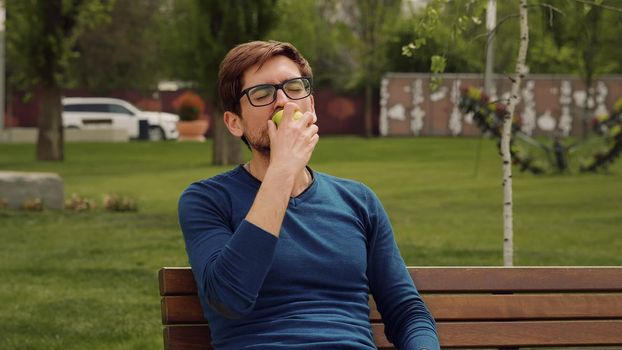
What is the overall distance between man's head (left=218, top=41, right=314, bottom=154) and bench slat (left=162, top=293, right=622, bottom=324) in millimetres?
828

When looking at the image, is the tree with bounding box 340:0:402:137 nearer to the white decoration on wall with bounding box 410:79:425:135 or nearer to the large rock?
the white decoration on wall with bounding box 410:79:425:135

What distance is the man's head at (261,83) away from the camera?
145 inches

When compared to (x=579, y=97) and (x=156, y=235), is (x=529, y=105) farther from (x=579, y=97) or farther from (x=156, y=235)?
(x=156, y=235)

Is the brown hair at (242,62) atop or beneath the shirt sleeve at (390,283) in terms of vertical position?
atop

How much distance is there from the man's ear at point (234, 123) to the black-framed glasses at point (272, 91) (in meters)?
0.11

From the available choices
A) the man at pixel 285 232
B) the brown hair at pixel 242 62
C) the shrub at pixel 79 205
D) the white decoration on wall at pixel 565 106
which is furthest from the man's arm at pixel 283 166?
the white decoration on wall at pixel 565 106

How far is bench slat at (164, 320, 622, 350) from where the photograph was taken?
4.37 m

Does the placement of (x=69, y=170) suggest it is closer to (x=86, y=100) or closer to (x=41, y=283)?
(x=41, y=283)

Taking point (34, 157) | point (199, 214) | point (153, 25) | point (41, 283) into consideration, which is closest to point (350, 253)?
point (199, 214)

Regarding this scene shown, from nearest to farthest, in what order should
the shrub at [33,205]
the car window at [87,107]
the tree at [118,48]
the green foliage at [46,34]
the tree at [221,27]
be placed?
1. the shrub at [33,205]
2. the tree at [221,27]
3. the green foliage at [46,34]
4. the car window at [87,107]
5. the tree at [118,48]

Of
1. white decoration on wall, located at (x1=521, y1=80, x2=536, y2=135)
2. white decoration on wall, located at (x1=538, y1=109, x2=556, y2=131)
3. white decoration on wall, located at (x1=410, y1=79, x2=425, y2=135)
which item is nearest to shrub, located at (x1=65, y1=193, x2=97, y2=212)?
white decoration on wall, located at (x1=410, y1=79, x2=425, y2=135)

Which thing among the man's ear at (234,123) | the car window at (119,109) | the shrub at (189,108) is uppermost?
the man's ear at (234,123)

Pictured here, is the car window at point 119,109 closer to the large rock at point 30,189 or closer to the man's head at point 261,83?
the large rock at point 30,189

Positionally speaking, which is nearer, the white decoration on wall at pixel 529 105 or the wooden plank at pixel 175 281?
the wooden plank at pixel 175 281
